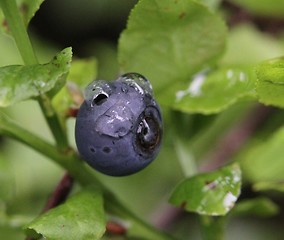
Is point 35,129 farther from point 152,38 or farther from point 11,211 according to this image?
point 152,38

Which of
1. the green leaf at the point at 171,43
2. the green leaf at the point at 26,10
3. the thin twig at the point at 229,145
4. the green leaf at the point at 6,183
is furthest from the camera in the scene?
the thin twig at the point at 229,145

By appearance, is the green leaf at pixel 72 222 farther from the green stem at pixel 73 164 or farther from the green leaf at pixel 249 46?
the green leaf at pixel 249 46

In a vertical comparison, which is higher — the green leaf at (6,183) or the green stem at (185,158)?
the green leaf at (6,183)

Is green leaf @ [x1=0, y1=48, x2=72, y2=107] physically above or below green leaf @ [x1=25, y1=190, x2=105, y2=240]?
above

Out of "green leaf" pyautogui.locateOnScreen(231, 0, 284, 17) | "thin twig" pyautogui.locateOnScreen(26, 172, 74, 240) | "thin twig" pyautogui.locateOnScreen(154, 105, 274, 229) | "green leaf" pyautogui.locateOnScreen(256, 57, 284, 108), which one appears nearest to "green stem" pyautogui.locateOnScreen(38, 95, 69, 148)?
"thin twig" pyautogui.locateOnScreen(26, 172, 74, 240)

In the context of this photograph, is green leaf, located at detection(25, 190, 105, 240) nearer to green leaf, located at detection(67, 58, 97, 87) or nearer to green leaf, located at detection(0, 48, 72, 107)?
green leaf, located at detection(0, 48, 72, 107)

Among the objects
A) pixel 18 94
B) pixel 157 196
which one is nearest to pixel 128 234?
pixel 18 94

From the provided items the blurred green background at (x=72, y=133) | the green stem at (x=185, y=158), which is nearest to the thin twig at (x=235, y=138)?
the blurred green background at (x=72, y=133)
